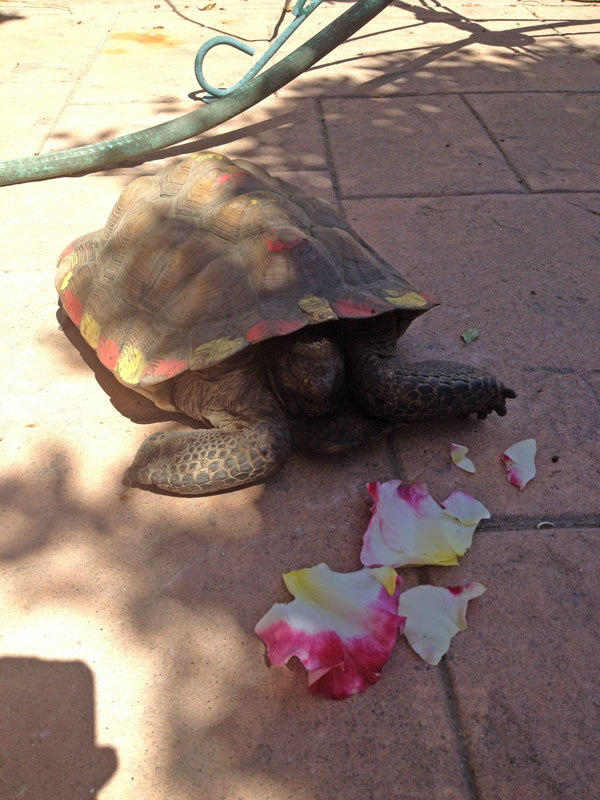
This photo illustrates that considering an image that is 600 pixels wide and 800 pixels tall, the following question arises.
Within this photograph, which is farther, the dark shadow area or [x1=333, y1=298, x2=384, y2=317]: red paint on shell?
[x1=333, y1=298, x2=384, y2=317]: red paint on shell

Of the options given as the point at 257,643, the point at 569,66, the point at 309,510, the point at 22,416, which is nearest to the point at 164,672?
the point at 257,643

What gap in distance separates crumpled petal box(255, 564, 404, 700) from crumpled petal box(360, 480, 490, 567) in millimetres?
75

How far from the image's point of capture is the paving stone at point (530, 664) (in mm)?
1515

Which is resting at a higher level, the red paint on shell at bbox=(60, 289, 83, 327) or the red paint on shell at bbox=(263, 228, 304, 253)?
the red paint on shell at bbox=(263, 228, 304, 253)

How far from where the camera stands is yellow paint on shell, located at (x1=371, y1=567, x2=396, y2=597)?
A: 1.81 m

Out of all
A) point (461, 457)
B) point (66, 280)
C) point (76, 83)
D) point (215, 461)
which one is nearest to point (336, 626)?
point (215, 461)

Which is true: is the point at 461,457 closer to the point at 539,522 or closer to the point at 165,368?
the point at 539,522

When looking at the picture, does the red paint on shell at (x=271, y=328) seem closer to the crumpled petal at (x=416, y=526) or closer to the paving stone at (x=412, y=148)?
the crumpled petal at (x=416, y=526)

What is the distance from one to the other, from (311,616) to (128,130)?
355cm

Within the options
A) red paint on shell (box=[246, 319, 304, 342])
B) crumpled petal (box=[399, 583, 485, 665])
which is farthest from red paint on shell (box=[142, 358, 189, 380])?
crumpled petal (box=[399, 583, 485, 665])

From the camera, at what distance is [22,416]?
7.91ft

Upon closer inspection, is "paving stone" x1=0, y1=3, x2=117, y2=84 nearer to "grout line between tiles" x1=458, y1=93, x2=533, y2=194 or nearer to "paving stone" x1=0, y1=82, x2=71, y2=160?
"paving stone" x1=0, y1=82, x2=71, y2=160

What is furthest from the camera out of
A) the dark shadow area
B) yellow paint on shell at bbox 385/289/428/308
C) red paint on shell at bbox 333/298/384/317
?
yellow paint on shell at bbox 385/289/428/308

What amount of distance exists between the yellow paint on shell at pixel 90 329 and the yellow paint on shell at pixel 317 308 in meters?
0.78
